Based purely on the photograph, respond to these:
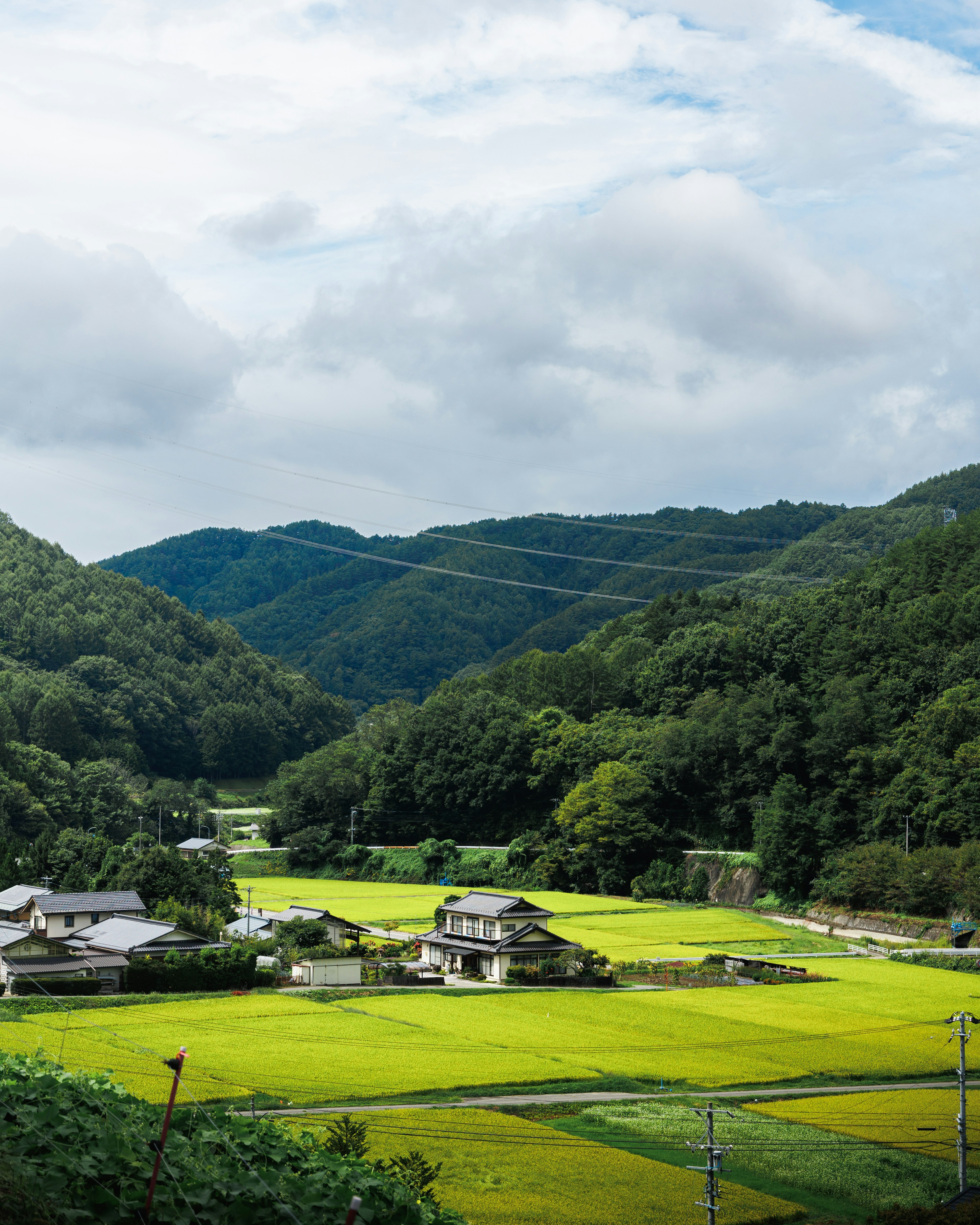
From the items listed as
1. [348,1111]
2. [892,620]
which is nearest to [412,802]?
[892,620]

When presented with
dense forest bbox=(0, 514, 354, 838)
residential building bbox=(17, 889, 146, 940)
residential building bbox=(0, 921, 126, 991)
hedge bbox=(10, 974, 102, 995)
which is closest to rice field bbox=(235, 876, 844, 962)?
residential building bbox=(17, 889, 146, 940)

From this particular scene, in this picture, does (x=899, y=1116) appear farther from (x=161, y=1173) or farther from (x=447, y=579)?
(x=447, y=579)

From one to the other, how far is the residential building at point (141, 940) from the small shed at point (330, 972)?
7.43ft

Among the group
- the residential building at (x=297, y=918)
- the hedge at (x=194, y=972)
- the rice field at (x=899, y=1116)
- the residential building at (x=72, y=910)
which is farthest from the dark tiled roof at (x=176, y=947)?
the rice field at (x=899, y=1116)

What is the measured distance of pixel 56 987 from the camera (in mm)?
27375

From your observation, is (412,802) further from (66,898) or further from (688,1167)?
(688,1167)

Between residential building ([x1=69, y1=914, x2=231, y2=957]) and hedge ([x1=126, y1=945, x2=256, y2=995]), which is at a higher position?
residential building ([x1=69, y1=914, x2=231, y2=957])

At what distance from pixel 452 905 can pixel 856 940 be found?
14913 millimetres

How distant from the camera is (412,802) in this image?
65.8m

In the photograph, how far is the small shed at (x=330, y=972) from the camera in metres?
31.0

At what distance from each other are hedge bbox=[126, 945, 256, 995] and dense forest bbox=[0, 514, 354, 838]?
3578cm

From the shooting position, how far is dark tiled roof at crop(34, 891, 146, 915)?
112ft

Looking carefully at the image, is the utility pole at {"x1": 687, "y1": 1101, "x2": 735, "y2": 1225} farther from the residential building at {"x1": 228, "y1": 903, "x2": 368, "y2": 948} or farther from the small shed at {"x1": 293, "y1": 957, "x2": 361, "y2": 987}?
the residential building at {"x1": 228, "y1": 903, "x2": 368, "y2": 948}

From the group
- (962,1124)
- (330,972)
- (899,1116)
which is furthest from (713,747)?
(962,1124)
